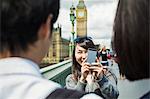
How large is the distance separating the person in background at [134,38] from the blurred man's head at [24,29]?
0.42ft

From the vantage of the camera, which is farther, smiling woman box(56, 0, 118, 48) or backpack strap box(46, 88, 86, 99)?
smiling woman box(56, 0, 118, 48)

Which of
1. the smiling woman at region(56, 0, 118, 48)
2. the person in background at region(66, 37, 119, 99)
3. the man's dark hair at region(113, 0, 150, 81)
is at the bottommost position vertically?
the person in background at region(66, 37, 119, 99)

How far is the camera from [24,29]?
68 centimetres

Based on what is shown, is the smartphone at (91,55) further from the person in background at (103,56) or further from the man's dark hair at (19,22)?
the man's dark hair at (19,22)

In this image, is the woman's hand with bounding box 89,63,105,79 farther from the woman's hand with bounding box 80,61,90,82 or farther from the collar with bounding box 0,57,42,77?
the collar with bounding box 0,57,42,77

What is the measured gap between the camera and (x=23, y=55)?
673mm

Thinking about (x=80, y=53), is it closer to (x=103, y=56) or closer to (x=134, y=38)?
(x=103, y=56)

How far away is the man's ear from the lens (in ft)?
2.25

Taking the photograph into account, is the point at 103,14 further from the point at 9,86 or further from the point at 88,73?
the point at 9,86

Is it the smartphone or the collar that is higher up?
the collar

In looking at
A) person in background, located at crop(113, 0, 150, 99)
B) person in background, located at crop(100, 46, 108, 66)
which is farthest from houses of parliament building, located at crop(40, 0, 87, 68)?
person in background, located at crop(113, 0, 150, 99)

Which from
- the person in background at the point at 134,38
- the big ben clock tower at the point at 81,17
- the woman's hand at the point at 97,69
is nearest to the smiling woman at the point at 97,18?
Answer: the big ben clock tower at the point at 81,17

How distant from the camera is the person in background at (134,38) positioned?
690 millimetres

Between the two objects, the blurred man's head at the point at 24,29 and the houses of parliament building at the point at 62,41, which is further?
the houses of parliament building at the point at 62,41
